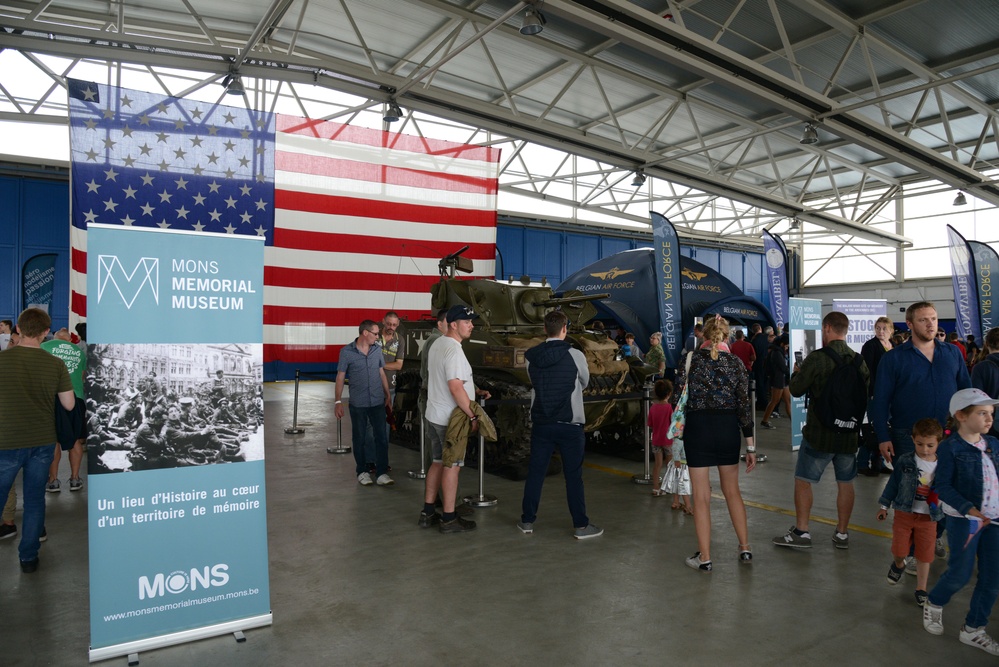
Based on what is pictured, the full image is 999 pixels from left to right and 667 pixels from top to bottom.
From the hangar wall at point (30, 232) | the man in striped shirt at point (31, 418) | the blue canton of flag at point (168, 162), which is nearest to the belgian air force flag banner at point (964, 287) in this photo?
the blue canton of flag at point (168, 162)

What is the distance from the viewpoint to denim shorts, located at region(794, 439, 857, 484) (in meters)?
4.81

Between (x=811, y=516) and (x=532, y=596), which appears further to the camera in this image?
(x=811, y=516)

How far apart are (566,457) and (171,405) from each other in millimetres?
2961

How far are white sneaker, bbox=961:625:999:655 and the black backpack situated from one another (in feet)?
5.03

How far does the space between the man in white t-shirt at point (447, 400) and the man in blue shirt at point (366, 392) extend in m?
1.46

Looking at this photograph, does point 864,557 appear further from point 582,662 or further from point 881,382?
point 582,662

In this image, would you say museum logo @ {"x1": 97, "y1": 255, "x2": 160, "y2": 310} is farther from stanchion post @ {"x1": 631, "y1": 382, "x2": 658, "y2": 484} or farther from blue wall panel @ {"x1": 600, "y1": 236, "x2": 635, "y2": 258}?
blue wall panel @ {"x1": 600, "y1": 236, "x2": 635, "y2": 258}

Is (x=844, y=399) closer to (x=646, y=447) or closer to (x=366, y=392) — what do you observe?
(x=646, y=447)

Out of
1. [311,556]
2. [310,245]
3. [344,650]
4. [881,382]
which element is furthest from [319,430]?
[881,382]

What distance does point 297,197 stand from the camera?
11.4 m

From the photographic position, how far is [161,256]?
11.0 ft

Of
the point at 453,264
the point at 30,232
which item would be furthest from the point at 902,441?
the point at 30,232

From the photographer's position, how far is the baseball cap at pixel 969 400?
3418 mm

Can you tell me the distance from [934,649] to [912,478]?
97 cm
